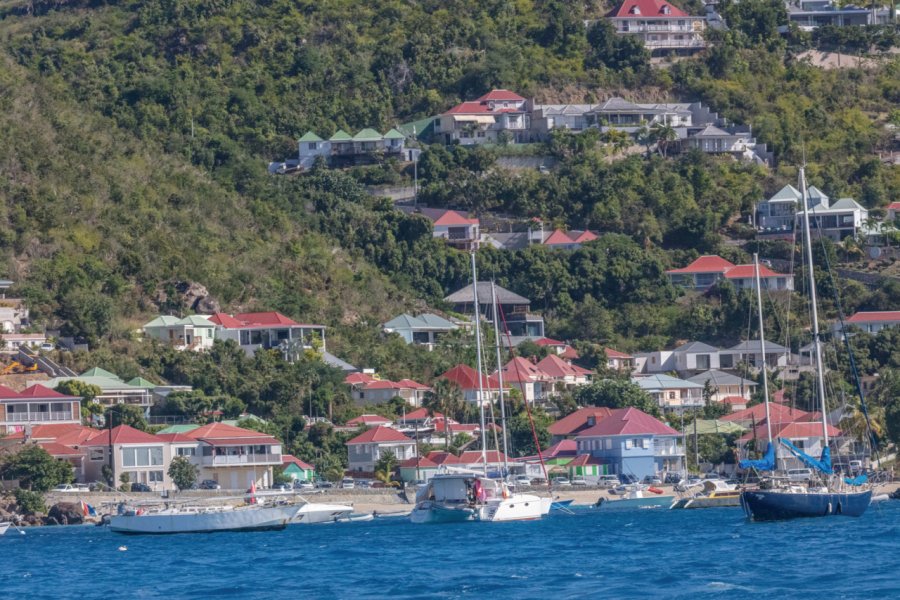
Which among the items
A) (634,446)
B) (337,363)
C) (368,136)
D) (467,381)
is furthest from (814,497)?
(368,136)

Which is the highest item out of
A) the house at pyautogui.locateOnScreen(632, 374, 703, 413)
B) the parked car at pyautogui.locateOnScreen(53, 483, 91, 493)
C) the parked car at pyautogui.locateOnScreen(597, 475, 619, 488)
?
the house at pyautogui.locateOnScreen(632, 374, 703, 413)

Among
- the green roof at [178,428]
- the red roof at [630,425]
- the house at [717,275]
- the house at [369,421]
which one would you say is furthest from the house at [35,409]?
the house at [717,275]

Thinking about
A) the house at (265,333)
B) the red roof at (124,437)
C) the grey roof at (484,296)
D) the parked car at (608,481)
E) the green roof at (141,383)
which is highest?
the grey roof at (484,296)

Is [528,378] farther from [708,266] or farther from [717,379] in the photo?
[708,266]

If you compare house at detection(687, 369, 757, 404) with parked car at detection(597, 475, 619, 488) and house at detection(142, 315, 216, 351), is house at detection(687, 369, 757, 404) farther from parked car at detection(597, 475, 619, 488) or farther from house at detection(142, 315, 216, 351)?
house at detection(142, 315, 216, 351)

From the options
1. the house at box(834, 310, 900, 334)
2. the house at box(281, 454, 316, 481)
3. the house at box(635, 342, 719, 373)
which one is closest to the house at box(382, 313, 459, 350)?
the house at box(635, 342, 719, 373)

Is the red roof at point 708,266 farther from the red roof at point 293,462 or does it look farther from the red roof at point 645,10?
the red roof at point 293,462
